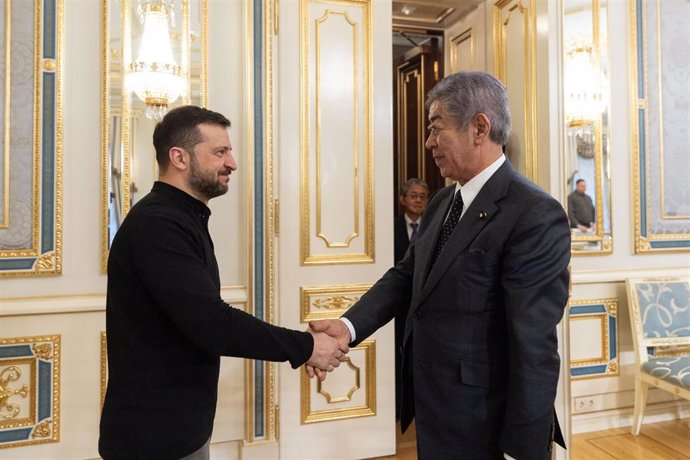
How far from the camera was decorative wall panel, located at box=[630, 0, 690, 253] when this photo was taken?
3.60 meters

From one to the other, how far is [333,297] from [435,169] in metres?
1.79

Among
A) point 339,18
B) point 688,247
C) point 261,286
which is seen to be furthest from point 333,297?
point 688,247

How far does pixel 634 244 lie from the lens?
359 centimetres

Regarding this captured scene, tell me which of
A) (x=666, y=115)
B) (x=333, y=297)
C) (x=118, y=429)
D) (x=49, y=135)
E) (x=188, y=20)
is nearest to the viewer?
(x=118, y=429)

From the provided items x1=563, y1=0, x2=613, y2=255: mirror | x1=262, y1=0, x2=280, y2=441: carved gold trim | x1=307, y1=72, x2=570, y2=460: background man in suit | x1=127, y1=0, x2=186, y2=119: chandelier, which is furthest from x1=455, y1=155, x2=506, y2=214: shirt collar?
x1=563, y1=0, x2=613, y2=255: mirror

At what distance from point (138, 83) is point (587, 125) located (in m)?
2.56

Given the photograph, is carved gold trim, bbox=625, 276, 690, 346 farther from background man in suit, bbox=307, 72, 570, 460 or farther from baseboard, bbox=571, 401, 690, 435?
background man in suit, bbox=307, 72, 570, 460

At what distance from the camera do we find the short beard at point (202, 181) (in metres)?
1.65

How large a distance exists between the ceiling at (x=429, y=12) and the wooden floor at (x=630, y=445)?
9.13 feet

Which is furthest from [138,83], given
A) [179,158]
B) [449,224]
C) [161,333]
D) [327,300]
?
[449,224]

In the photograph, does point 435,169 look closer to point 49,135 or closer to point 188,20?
point 188,20

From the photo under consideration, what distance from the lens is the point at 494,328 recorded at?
4.91ft

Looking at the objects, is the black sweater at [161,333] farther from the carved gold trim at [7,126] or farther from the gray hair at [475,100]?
the carved gold trim at [7,126]

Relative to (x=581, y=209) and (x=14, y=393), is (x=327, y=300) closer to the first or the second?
(x=14, y=393)
